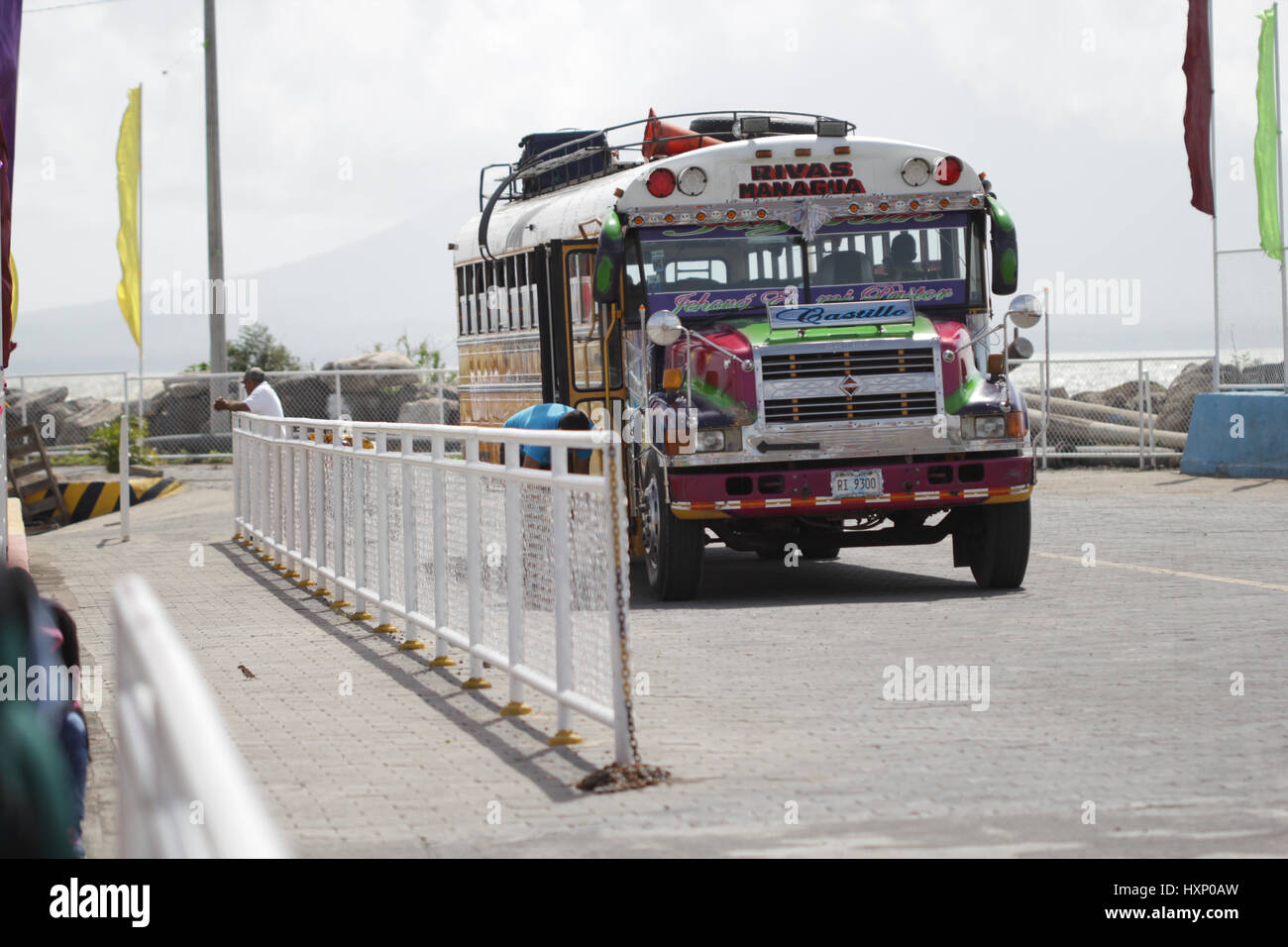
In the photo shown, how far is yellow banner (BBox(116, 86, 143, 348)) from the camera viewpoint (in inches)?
939

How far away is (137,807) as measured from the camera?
302 cm

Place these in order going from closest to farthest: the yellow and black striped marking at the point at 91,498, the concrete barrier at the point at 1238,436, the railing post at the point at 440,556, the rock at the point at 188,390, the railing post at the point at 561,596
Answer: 1. the railing post at the point at 561,596
2. the railing post at the point at 440,556
3. the concrete barrier at the point at 1238,436
4. the yellow and black striped marking at the point at 91,498
5. the rock at the point at 188,390

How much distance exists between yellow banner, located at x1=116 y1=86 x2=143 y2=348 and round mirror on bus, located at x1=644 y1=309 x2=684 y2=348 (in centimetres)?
1263

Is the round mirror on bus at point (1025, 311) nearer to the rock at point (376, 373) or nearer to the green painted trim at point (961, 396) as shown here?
the green painted trim at point (961, 396)

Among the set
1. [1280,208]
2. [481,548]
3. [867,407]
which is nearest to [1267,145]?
[1280,208]

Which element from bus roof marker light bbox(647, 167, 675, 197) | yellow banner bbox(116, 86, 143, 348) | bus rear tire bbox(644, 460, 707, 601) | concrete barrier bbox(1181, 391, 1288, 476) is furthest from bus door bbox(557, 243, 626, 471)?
concrete barrier bbox(1181, 391, 1288, 476)

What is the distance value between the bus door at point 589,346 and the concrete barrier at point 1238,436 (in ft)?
41.2

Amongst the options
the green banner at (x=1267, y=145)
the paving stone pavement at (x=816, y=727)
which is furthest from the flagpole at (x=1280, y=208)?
the paving stone pavement at (x=816, y=727)

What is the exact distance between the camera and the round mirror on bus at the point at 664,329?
12.8 metres

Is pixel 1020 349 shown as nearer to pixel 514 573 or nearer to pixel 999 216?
pixel 999 216

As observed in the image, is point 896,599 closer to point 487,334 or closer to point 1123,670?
point 1123,670

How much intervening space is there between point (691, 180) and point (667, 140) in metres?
0.98

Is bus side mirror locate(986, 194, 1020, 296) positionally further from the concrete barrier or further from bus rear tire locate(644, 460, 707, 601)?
the concrete barrier
